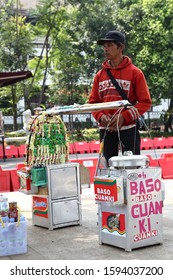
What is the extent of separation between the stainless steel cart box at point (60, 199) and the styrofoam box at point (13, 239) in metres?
0.94

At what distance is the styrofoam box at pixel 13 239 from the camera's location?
4.26m

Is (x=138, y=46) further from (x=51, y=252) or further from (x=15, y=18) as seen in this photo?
(x=51, y=252)

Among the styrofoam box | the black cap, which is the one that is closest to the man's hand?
the black cap

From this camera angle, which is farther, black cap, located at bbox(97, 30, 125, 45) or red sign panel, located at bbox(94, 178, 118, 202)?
black cap, located at bbox(97, 30, 125, 45)

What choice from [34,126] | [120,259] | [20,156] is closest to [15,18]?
[20,156]

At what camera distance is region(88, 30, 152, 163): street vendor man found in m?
4.58

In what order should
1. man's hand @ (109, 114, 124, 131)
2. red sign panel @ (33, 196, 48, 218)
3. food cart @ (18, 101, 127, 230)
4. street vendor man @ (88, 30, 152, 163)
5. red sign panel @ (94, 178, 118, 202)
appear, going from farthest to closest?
red sign panel @ (33, 196, 48, 218) → food cart @ (18, 101, 127, 230) → street vendor man @ (88, 30, 152, 163) → man's hand @ (109, 114, 124, 131) → red sign panel @ (94, 178, 118, 202)

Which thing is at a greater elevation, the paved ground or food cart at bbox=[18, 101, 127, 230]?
food cart at bbox=[18, 101, 127, 230]

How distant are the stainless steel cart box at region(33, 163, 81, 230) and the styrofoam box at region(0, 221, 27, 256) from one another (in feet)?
3.08

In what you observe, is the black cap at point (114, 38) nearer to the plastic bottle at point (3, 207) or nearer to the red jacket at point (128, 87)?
the red jacket at point (128, 87)

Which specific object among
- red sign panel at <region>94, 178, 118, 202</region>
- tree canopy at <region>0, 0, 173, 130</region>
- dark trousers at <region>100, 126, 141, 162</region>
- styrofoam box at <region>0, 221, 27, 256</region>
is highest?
tree canopy at <region>0, 0, 173, 130</region>

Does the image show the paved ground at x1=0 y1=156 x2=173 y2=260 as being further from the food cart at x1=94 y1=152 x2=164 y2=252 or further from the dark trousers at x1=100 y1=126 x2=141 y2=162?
the dark trousers at x1=100 y1=126 x2=141 y2=162

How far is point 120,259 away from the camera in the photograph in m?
3.99
